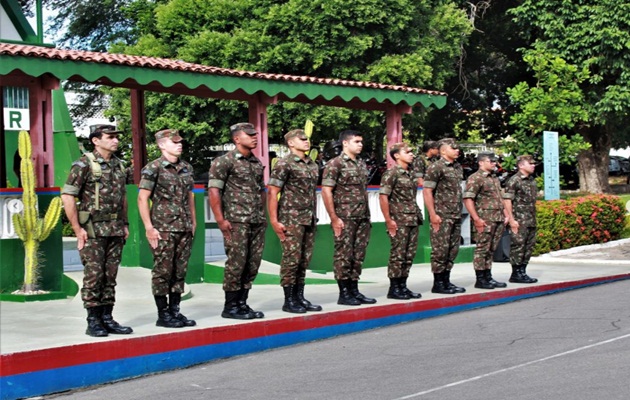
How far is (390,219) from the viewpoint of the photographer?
11.5m

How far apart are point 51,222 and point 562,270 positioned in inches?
328

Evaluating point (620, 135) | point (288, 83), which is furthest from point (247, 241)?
point (620, 135)

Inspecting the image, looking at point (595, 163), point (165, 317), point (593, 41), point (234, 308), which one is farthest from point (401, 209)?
point (595, 163)

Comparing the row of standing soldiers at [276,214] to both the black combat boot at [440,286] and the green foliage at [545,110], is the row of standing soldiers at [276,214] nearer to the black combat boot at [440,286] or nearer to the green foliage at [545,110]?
the black combat boot at [440,286]

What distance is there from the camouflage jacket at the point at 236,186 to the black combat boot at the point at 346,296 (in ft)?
5.81

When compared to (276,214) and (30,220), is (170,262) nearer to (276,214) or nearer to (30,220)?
(276,214)

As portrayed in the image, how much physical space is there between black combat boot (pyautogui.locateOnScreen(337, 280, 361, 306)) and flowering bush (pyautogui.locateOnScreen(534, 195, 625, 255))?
812 cm

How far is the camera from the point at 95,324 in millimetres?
8656

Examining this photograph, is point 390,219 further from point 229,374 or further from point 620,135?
point 620,135

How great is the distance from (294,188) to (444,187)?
2.61m

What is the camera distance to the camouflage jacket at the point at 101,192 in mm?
8672

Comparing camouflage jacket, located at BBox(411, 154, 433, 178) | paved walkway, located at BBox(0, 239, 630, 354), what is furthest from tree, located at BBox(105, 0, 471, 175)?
paved walkway, located at BBox(0, 239, 630, 354)

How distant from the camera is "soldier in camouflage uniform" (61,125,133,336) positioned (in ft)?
28.4

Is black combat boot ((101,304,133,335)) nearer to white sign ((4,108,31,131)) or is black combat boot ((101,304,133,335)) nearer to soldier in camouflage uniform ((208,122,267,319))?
soldier in camouflage uniform ((208,122,267,319))
